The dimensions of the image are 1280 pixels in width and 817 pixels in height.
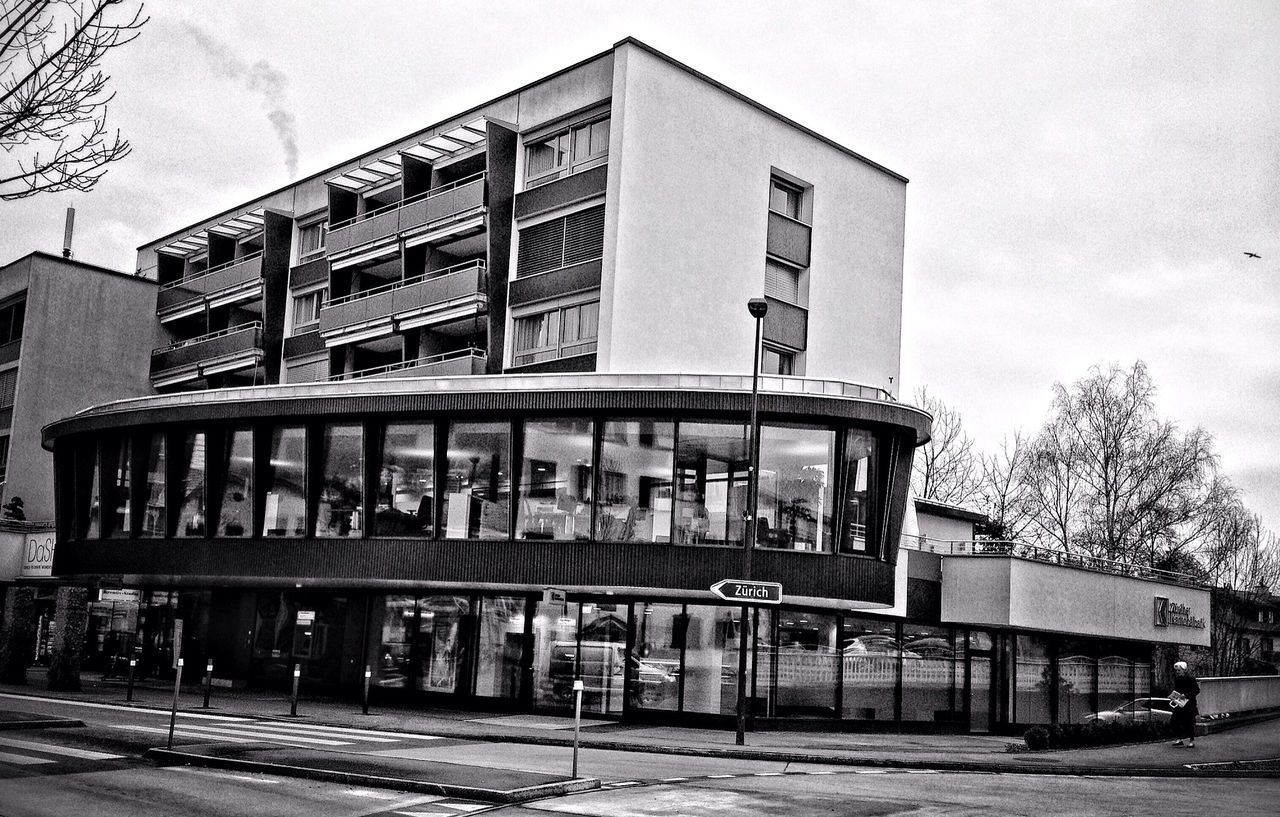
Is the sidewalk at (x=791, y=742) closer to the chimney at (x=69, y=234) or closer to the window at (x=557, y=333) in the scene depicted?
the window at (x=557, y=333)

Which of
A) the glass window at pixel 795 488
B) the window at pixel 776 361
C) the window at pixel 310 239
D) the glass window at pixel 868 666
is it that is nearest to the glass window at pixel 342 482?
the glass window at pixel 795 488

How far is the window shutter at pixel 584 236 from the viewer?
34.2 m

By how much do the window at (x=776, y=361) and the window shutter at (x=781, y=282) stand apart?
168 cm

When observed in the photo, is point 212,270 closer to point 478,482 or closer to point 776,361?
point 776,361

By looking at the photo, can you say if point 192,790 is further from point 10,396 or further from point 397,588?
point 10,396

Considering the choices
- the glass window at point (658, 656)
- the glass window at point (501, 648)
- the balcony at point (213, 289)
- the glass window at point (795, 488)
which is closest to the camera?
the glass window at point (795, 488)

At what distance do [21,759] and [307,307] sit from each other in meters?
33.2

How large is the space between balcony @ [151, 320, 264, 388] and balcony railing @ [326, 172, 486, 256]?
6389 millimetres

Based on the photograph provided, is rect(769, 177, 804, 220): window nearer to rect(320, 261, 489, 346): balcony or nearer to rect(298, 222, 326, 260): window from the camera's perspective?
rect(320, 261, 489, 346): balcony

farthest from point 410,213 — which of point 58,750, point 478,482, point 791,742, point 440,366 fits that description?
point 58,750

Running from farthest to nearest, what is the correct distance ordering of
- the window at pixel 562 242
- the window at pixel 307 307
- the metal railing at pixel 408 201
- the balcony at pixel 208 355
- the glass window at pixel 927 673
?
the balcony at pixel 208 355 → the window at pixel 307 307 → the metal railing at pixel 408 201 → the window at pixel 562 242 → the glass window at pixel 927 673

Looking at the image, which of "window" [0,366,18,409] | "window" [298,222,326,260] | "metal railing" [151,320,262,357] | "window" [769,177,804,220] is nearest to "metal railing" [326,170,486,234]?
"window" [298,222,326,260]

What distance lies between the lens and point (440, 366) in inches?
1516

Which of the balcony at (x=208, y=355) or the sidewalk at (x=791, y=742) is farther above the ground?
the balcony at (x=208, y=355)
